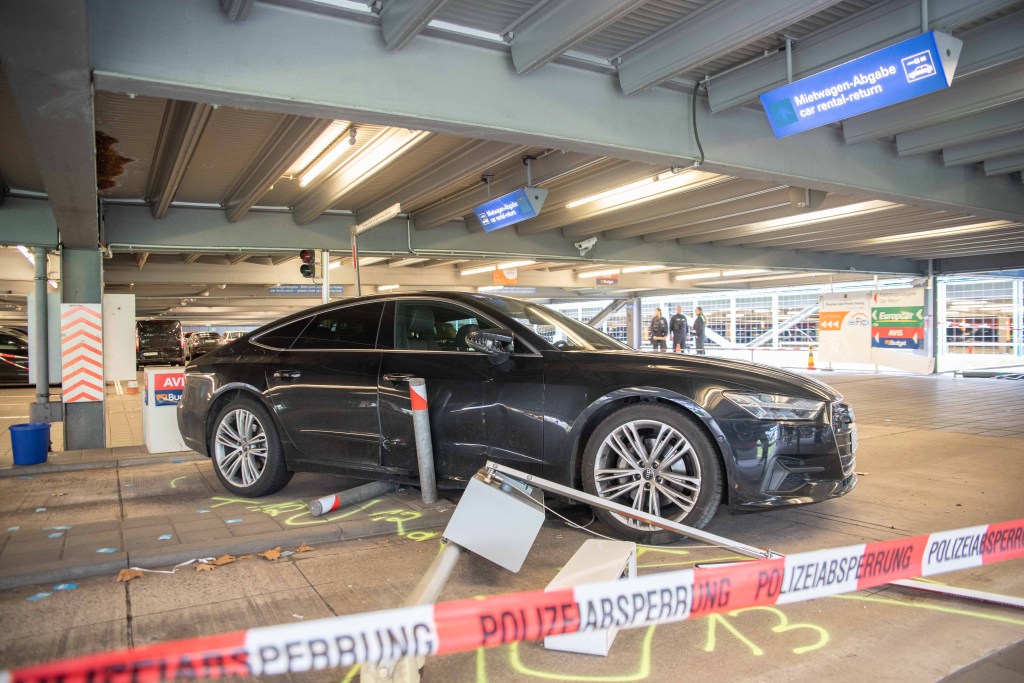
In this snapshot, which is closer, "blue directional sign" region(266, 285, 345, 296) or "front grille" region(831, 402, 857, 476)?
"front grille" region(831, 402, 857, 476)

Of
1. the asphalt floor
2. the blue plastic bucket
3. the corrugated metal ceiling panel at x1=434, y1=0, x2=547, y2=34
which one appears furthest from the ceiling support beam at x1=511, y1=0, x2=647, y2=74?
the blue plastic bucket

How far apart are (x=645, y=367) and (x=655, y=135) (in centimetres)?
265

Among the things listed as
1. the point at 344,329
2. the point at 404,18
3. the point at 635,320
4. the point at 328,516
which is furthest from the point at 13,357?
the point at 635,320

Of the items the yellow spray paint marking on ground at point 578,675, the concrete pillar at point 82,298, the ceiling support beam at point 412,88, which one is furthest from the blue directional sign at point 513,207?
the yellow spray paint marking on ground at point 578,675

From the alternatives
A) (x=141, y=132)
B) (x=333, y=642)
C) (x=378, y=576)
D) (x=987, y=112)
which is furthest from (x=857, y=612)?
(x=141, y=132)

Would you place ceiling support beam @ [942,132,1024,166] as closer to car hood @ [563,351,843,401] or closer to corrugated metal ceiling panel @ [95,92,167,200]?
car hood @ [563,351,843,401]

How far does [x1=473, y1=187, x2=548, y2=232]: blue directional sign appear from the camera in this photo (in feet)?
27.0

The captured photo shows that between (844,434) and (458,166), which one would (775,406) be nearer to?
(844,434)

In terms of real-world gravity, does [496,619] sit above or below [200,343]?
below

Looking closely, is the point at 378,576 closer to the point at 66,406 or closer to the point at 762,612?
the point at 762,612

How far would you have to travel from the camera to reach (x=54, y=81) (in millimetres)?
3477

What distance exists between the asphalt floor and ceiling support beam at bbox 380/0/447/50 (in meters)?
3.13

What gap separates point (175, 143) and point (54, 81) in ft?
10.2

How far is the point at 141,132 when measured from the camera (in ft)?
20.6
